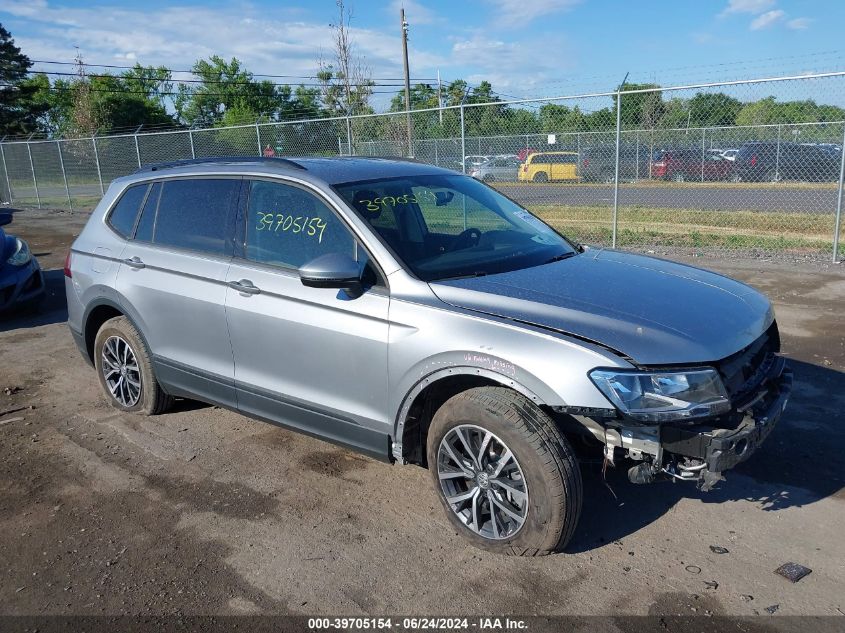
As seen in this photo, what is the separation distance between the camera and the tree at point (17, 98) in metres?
57.3

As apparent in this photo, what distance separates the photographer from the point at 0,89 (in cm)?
5741

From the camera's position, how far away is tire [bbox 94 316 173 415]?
4.97 meters

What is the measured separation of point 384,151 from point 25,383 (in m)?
12.2

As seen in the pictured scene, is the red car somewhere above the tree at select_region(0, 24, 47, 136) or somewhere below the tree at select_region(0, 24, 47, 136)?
below

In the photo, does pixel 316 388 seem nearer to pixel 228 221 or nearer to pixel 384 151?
pixel 228 221

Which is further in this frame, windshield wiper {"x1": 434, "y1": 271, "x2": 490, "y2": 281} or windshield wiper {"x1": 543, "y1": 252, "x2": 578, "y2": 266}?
windshield wiper {"x1": 543, "y1": 252, "x2": 578, "y2": 266}

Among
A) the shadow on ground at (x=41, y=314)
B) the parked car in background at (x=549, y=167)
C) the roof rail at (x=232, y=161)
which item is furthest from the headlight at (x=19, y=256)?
the parked car in background at (x=549, y=167)

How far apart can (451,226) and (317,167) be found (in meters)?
0.87

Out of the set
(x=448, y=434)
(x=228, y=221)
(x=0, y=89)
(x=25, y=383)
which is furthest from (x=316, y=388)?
(x=0, y=89)

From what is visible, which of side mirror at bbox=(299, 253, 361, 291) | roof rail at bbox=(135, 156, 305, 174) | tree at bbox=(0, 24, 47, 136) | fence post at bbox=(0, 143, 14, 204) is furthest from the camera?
tree at bbox=(0, 24, 47, 136)

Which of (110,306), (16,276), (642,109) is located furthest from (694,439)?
(642,109)

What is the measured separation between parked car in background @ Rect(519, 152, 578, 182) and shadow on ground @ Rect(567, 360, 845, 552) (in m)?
11.6

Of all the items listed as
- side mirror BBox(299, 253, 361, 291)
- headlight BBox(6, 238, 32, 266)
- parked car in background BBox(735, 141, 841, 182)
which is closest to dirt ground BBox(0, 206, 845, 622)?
side mirror BBox(299, 253, 361, 291)

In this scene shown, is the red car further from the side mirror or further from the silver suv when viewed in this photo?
the side mirror
